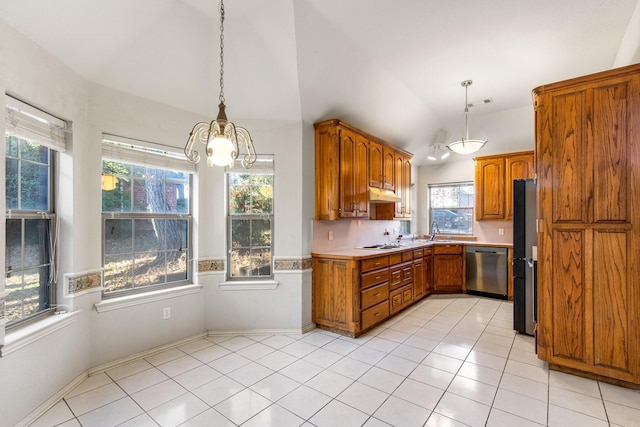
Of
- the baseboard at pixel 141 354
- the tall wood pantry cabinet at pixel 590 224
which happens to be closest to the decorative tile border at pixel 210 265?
the baseboard at pixel 141 354

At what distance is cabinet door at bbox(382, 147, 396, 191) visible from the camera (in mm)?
4590

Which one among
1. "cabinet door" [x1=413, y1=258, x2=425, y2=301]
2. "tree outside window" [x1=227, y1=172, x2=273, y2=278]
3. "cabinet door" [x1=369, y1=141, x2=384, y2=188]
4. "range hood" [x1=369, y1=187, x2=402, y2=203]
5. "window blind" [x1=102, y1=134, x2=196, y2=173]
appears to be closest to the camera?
"window blind" [x1=102, y1=134, x2=196, y2=173]

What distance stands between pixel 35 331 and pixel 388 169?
4374 mm

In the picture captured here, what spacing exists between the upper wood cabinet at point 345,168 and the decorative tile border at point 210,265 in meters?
1.27

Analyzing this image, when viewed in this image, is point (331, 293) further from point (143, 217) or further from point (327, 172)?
point (143, 217)

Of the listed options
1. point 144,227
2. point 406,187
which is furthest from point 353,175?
point 144,227

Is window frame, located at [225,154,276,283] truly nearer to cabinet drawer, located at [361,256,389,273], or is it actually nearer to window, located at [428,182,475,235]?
cabinet drawer, located at [361,256,389,273]

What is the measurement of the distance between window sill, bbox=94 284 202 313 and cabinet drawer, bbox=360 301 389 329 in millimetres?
1933

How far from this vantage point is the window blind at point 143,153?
267 centimetres

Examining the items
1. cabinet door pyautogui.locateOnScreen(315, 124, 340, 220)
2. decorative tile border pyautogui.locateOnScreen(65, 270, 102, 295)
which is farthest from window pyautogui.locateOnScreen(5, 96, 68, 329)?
cabinet door pyautogui.locateOnScreen(315, 124, 340, 220)

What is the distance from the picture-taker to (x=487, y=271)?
16.3ft

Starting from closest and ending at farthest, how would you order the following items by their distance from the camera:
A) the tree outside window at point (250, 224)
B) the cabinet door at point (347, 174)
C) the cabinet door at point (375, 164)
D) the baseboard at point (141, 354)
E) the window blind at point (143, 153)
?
the baseboard at point (141, 354) → the window blind at point (143, 153) → the tree outside window at point (250, 224) → the cabinet door at point (347, 174) → the cabinet door at point (375, 164)

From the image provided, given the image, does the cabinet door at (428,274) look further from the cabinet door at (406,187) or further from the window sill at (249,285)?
the window sill at (249,285)

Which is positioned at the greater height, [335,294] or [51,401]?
[335,294]
